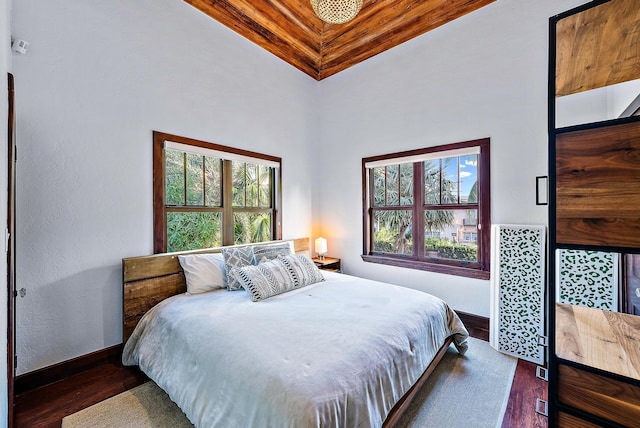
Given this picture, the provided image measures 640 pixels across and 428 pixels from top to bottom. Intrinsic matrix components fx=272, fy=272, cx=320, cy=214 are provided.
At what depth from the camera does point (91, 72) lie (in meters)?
2.31

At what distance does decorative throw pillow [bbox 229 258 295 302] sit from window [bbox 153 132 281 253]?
781mm

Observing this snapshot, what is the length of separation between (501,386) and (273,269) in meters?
2.07

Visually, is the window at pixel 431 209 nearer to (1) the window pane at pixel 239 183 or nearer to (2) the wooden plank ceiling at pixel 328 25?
(2) the wooden plank ceiling at pixel 328 25

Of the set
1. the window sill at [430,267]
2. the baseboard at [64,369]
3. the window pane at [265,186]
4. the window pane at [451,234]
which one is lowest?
the baseboard at [64,369]

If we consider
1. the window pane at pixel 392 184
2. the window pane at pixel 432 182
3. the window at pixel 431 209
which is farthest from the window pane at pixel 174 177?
the window pane at pixel 432 182

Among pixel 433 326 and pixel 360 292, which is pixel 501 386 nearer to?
pixel 433 326

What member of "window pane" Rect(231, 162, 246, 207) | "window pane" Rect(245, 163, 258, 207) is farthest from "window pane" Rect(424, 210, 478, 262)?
"window pane" Rect(231, 162, 246, 207)

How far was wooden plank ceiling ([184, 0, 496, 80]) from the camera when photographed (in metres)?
3.01

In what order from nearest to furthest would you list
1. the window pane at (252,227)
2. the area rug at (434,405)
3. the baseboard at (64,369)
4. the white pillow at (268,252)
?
1. the area rug at (434,405)
2. the baseboard at (64,369)
3. the white pillow at (268,252)
4. the window pane at (252,227)

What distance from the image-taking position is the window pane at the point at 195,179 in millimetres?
2986

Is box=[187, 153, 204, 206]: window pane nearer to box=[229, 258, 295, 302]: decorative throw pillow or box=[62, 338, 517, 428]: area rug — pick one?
box=[229, 258, 295, 302]: decorative throw pillow

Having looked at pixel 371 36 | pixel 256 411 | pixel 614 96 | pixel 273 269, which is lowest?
pixel 256 411

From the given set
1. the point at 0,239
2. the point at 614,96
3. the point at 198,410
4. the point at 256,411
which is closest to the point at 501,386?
the point at 256,411

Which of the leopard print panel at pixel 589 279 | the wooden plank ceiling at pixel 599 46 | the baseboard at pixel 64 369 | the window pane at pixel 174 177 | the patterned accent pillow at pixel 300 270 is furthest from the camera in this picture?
the window pane at pixel 174 177
